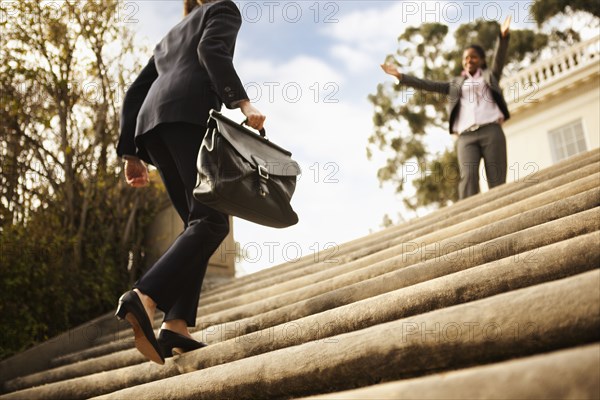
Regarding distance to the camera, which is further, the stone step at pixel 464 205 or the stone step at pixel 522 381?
the stone step at pixel 464 205

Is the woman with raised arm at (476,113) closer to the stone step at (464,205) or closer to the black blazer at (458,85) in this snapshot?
the black blazer at (458,85)

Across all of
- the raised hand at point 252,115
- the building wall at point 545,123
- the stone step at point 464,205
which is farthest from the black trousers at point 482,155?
the building wall at point 545,123

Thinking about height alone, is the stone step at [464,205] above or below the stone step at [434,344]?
above

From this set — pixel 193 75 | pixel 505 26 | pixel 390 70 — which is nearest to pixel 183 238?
pixel 193 75

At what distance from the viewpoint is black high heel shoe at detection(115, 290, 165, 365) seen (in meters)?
2.14

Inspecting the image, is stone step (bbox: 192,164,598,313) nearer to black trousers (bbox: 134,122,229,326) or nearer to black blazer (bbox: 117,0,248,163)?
black trousers (bbox: 134,122,229,326)

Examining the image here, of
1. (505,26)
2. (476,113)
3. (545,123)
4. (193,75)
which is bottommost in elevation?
(193,75)

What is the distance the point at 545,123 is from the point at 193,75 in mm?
16457

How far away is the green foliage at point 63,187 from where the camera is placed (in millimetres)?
4980

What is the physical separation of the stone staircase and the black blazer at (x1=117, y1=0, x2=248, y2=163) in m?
1.07

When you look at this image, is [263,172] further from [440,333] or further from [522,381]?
[522,381]

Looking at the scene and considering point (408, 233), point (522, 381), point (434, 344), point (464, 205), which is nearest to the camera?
point (522, 381)

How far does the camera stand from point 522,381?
1.19m

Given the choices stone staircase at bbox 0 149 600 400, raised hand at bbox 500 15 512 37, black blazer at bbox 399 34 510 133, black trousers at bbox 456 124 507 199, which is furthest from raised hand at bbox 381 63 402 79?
stone staircase at bbox 0 149 600 400
